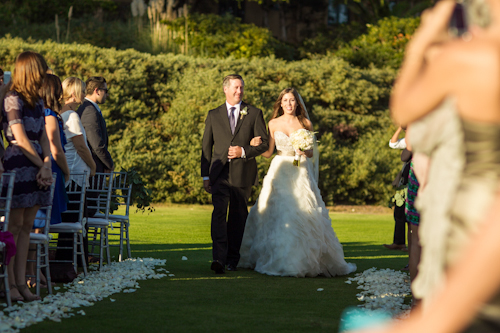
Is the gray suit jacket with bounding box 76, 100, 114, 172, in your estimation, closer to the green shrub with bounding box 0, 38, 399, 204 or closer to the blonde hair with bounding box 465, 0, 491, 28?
the blonde hair with bounding box 465, 0, 491, 28

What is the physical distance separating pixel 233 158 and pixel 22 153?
113 inches

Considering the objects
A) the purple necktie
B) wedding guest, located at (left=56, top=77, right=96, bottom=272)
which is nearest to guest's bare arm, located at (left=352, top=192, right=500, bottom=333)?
wedding guest, located at (left=56, top=77, right=96, bottom=272)

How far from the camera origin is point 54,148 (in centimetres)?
570

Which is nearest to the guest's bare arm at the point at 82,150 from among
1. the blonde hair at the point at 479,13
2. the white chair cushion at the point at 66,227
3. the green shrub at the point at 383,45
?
the white chair cushion at the point at 66,227

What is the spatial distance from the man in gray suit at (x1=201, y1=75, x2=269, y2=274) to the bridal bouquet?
0.36 m

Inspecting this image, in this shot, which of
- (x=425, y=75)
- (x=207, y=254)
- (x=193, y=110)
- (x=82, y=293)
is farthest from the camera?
(x=193, y=110)

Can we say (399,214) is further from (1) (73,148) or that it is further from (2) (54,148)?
(2) (54,148)

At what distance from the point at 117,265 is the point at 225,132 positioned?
2.06 meters

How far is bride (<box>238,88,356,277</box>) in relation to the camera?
22.8 ft

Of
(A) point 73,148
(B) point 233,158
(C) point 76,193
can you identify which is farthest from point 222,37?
(C) point 76,193

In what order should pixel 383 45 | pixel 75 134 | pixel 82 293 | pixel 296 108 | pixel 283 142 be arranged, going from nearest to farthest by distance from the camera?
pixel 82 293
pixel 75 134
pixel 283 142
pixel 296 108
pixel 383 45

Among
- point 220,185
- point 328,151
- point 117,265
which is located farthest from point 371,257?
point 328,151

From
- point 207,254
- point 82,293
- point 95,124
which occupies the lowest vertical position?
point 207,254

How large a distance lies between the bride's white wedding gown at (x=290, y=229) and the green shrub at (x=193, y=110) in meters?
8.75
